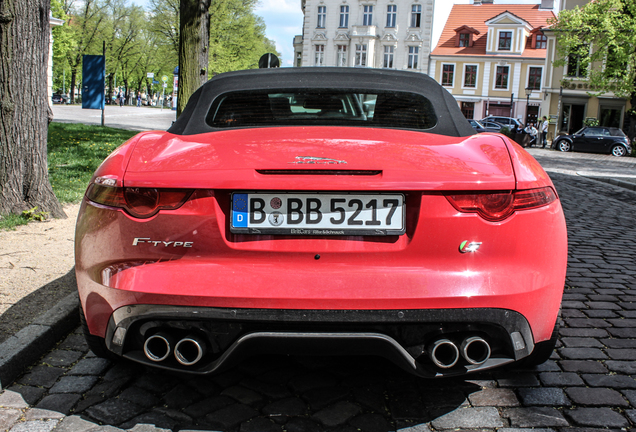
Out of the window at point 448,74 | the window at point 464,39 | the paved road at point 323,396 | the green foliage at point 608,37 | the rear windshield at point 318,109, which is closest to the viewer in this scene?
the paved road at point 323,396

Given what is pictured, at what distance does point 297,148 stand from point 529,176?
90 cm

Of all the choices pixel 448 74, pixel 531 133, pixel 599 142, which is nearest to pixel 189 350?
pixel 599 142

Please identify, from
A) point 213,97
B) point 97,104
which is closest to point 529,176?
point 213,97

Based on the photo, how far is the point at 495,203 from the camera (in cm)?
239

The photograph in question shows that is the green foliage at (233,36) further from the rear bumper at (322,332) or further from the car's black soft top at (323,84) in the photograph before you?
the rear bumper at (322,332)

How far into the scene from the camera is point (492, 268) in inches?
92.7

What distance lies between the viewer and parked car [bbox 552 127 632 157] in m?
31.4

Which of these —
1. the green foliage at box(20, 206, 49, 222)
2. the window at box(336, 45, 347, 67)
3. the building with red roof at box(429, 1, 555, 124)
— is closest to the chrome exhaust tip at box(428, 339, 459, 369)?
the green foliage at box(20, 206, 49, 222)

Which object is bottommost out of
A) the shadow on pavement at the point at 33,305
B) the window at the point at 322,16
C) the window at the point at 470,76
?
the shadow on pavement at the point at 33,305

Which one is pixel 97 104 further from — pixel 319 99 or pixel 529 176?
pixel 529 176

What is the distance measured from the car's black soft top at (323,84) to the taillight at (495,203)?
83cm

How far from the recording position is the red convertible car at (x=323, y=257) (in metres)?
2.29

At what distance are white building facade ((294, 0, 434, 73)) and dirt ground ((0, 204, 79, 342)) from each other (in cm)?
5731

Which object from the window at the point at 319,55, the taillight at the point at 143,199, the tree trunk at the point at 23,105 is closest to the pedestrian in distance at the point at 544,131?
the window at the point at 319,55
